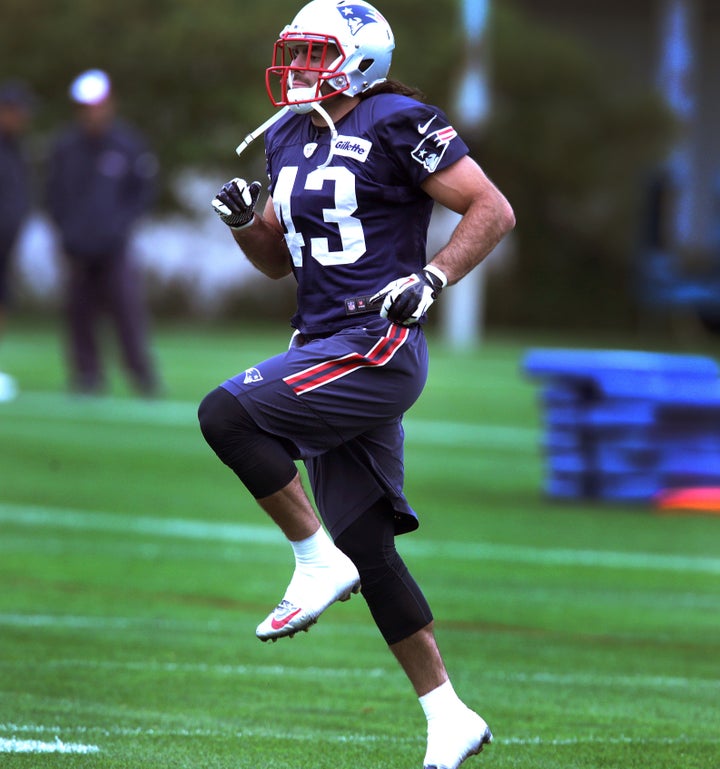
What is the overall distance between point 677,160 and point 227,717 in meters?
29.1

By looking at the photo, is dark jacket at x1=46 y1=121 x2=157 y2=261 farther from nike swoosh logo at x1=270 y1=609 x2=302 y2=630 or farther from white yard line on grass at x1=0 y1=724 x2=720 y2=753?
nike swoosh logo at x1=270 y1=609 x2=302 y2=630

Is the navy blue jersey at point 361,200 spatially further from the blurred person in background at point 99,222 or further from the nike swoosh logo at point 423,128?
the blurred person in background at point 99,222

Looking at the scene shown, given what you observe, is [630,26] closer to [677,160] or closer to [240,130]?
[677,160]

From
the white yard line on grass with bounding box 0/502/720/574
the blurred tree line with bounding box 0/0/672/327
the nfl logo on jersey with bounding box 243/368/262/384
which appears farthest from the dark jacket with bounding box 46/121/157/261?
the blurred tree line with bounding box 0/0/672/327

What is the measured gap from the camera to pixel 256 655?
6.94 meters

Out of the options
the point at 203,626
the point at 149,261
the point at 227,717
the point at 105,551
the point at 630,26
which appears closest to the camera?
the point at 227,717

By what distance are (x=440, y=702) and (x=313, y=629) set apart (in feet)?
8.89

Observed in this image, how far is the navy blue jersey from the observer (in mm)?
4973

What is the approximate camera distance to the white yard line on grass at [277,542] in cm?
940

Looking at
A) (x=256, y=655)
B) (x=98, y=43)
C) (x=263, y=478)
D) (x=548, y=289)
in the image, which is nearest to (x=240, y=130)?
(x=98, y=43)

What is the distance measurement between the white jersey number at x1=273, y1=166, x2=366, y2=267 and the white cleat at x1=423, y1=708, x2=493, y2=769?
1.31 meters

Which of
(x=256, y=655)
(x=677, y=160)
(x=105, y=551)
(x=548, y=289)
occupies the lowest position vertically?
(x=548, y=289)

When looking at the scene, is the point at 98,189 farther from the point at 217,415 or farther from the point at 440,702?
the point at 440,702

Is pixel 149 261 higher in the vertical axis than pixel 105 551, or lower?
lower
